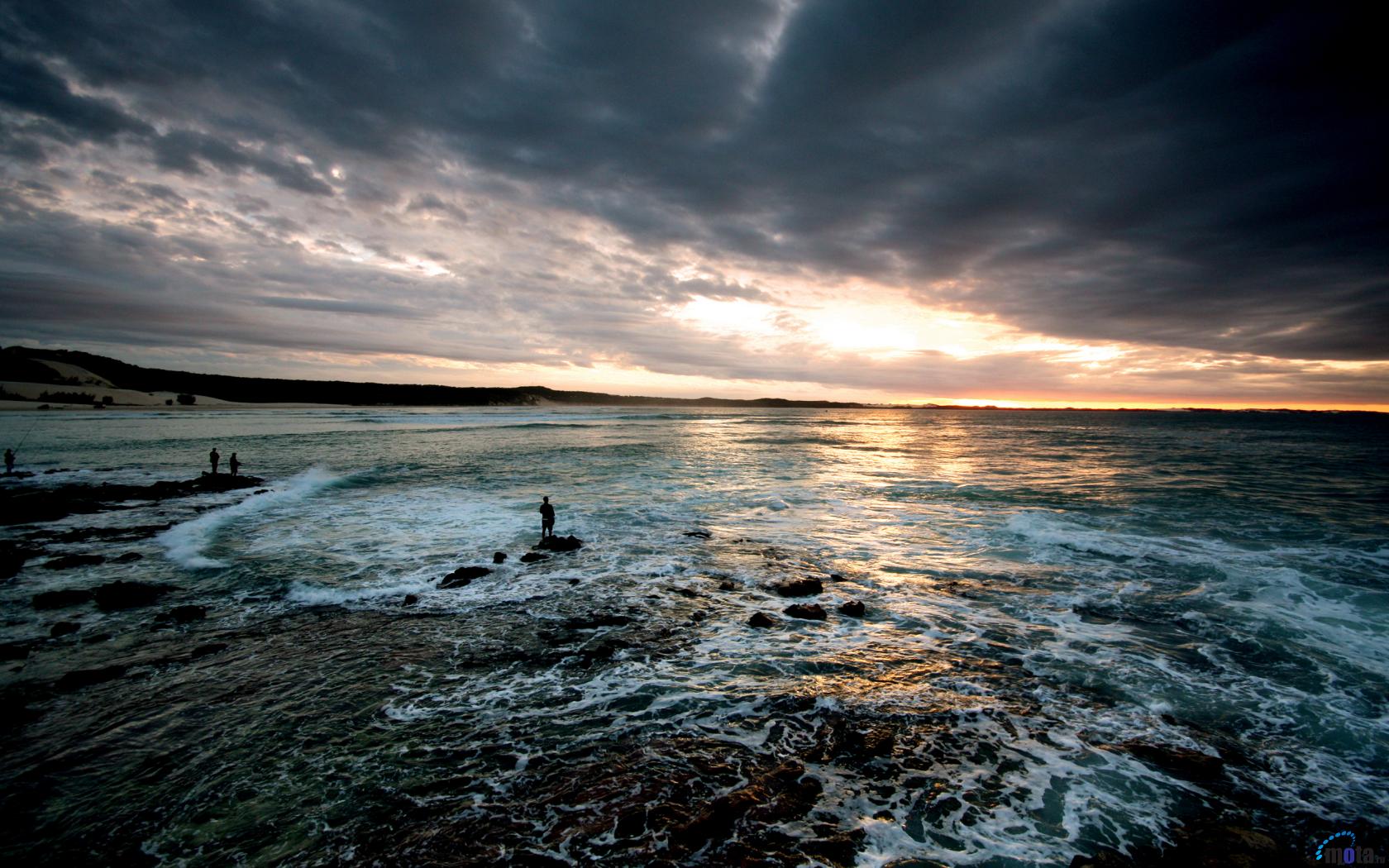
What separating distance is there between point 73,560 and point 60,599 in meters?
3.64

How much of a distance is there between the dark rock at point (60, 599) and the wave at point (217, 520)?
2.04 m

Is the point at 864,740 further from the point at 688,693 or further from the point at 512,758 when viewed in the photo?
the point at 512,758

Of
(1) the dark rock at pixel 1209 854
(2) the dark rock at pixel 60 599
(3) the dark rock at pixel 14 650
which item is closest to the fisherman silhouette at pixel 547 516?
(2) the dark rock at pixel 60 599

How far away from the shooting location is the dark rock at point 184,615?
9.89 meters

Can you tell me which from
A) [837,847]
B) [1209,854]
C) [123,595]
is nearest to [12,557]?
[123,595]

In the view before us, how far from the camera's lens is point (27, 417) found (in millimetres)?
67125

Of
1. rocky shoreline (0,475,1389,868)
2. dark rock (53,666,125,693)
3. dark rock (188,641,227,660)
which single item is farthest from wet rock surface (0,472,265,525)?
dark rock (188,641,227,660)

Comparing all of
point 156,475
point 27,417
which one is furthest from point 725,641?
point 27,417

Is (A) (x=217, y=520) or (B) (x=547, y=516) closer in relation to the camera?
(B) (x=547, y=516)

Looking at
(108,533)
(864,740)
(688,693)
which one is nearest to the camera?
(864,740)

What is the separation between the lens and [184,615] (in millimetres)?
10086

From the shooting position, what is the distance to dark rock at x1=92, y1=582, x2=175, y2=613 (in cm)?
1052

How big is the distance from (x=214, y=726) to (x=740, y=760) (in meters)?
6.49

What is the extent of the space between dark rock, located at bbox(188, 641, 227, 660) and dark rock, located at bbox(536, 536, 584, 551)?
7.31m
